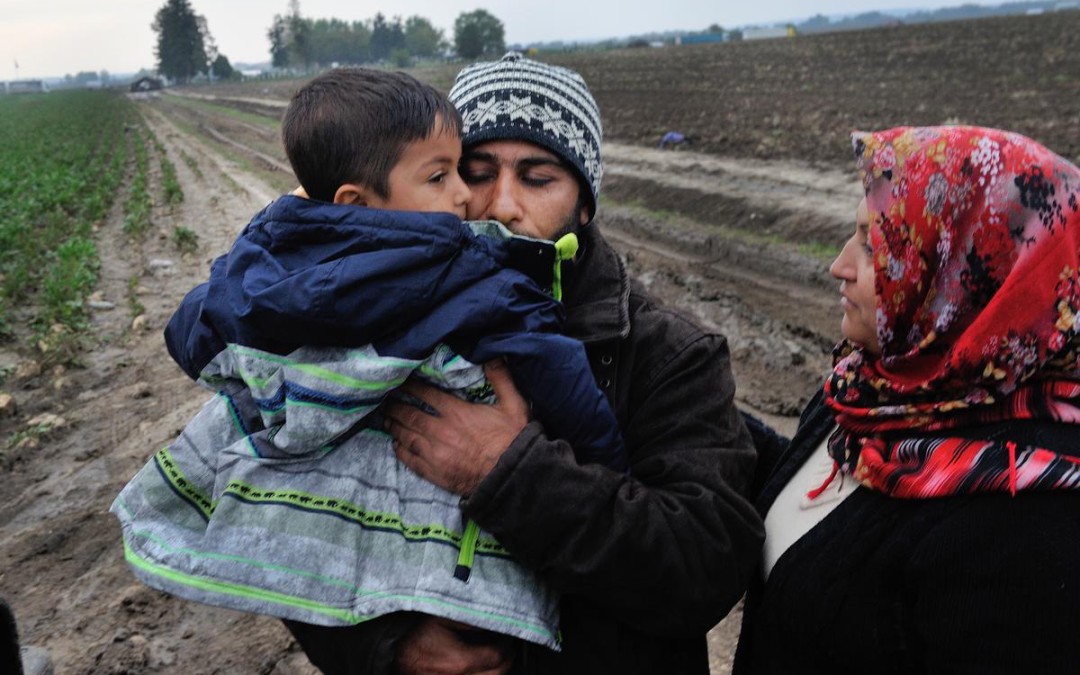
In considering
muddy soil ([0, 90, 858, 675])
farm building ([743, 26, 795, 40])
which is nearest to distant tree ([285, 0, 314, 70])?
farm building ([743, 26, 795, 40])

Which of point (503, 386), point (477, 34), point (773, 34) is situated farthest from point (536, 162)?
point (773, 34)

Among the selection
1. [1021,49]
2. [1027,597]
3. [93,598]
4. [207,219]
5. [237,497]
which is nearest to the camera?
A: [1027,597]

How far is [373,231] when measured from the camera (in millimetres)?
1455

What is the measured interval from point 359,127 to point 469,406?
0.60 meters

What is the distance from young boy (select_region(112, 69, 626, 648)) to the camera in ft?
4.56

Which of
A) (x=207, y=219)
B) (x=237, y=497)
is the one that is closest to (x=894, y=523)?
(x=237, y=497)

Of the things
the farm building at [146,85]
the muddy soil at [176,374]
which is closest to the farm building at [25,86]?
the farm building at [146,85]

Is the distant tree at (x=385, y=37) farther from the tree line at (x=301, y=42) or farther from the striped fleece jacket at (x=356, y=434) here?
the striped fleece jacket at (x=356, y=434)

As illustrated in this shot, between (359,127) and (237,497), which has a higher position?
(359,127)

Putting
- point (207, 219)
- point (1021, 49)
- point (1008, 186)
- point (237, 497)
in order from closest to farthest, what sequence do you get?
1. point (1008, 186)
2. point (237, 497)
3. point (207, 219)
4. point (1021, 49)

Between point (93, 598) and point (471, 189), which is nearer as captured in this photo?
A: point (471, 189)

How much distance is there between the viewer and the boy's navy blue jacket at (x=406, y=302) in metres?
1.38

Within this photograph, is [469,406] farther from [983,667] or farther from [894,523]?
[983,667]

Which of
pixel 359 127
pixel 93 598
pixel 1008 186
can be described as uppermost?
pixel 359 127
